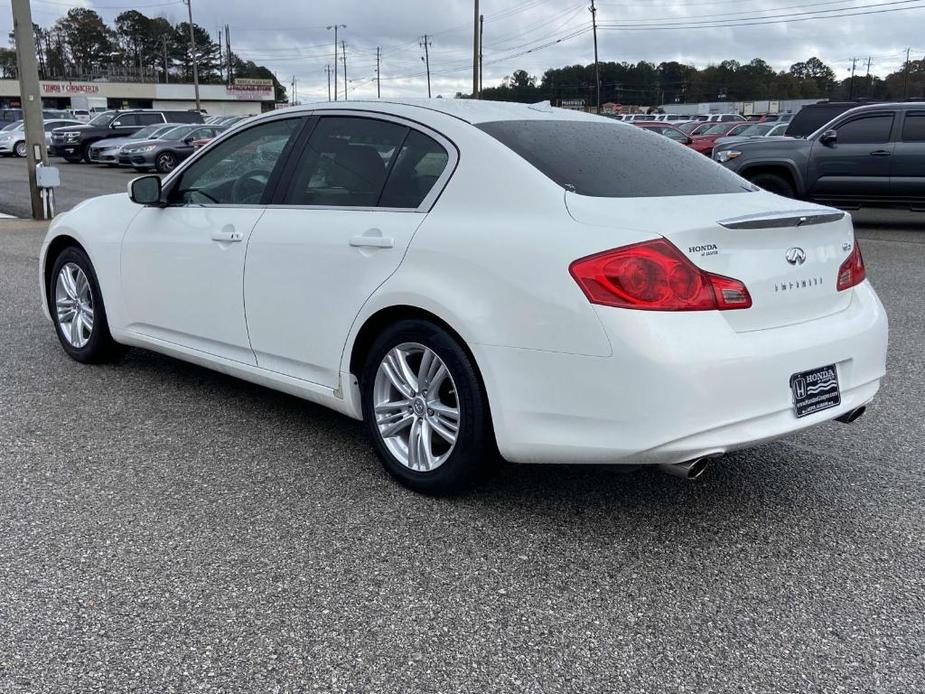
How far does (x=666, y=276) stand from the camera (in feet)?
10.3

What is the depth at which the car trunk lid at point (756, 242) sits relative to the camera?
3.25 meters

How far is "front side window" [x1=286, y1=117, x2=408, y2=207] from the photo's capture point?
408 cm

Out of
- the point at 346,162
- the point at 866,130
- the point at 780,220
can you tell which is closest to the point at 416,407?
the point at 346,162

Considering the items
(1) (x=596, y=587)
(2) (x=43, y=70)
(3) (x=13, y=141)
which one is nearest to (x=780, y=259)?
(1) (x=596, y=587)

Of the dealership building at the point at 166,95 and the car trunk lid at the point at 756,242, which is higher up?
the dealership building at the point at 166,95

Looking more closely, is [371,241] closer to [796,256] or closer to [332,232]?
[332,232]

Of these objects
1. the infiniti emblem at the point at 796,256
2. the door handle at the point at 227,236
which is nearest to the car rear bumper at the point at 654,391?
the infiniti emblem at the point at 796,256

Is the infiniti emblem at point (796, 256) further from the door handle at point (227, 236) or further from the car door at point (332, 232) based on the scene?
the door handle at point (227, 236)

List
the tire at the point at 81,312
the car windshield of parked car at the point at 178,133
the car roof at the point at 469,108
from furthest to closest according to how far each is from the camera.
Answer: the car windshield of parked car at the point at 178,133 < the tire at the point at 81,312 < the car roof at the point at 469,108

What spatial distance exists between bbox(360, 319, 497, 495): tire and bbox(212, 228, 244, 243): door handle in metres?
1.05

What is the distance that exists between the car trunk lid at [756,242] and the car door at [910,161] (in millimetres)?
11084

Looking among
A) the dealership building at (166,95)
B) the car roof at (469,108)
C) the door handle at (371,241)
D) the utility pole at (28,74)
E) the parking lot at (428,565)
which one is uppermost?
the dealership building at (166,95)

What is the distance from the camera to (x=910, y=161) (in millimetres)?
13438

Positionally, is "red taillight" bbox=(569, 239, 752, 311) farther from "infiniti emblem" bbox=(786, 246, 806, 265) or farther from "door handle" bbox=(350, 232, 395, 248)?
"door handle" bbox=(350, 232, 395, 248)
